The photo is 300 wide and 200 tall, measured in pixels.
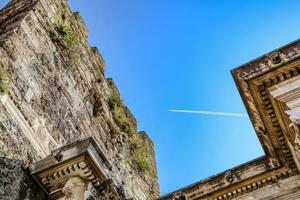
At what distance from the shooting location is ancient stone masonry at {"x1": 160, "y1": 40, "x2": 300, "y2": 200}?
213 inches

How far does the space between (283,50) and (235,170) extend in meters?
2.05

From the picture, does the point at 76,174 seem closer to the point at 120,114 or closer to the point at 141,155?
the point at 120,114

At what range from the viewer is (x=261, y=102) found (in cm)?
559

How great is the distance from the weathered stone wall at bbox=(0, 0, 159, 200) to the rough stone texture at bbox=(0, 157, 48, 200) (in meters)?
0.03

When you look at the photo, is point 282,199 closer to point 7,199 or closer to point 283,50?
point 283,50

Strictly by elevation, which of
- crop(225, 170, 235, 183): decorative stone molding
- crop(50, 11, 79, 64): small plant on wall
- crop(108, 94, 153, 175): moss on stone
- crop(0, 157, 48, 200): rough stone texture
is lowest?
crop(225, 170, 235, 183): decorative stone molding

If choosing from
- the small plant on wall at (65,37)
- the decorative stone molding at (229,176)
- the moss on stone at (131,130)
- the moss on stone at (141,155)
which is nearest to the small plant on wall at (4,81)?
the small plant on wall at (65,37)

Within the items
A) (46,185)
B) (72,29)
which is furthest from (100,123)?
(46,185)

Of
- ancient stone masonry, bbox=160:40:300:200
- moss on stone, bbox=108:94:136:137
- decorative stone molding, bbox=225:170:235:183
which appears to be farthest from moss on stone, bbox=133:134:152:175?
decorative stone molding, bbox=225:170:235:183

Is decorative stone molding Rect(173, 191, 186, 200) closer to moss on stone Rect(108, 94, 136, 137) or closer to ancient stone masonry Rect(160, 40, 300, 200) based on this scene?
ancient stone masonry Rect(160, 40, 300, 200)

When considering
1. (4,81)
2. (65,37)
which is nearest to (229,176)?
(4,81)

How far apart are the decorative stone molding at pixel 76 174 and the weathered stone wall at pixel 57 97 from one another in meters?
0.23

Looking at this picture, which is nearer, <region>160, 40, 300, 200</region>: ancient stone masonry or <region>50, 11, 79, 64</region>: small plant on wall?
<region>160, 40, 300, 200</region>: ancient stone masonry

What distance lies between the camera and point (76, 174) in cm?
480
